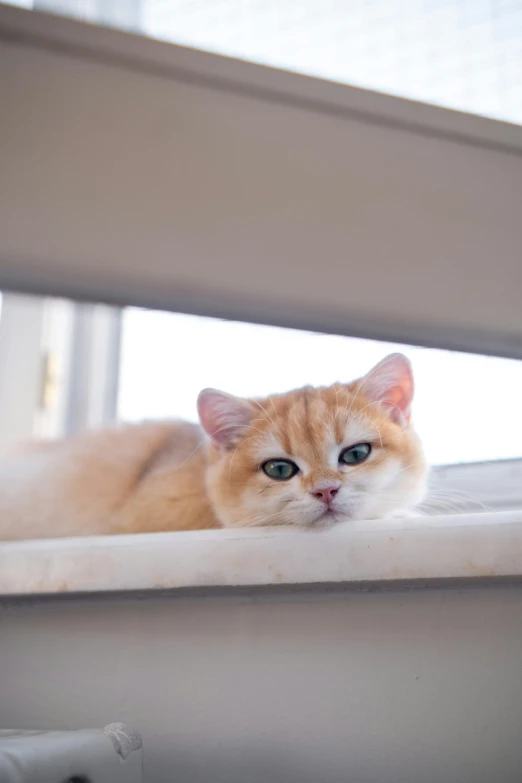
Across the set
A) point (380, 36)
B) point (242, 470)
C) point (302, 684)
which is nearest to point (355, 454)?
point (242, 470)

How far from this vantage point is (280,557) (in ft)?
2.42

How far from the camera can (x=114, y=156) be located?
1.27 ft

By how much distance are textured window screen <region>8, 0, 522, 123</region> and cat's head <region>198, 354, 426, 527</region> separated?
0.41m

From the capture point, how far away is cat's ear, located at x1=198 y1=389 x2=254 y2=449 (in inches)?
38.8

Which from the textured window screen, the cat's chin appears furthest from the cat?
the textured window screen

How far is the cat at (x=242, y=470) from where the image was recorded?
0.88 m

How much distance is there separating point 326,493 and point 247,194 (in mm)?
514

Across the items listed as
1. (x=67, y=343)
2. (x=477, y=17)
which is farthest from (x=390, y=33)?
(x=67, y=343)

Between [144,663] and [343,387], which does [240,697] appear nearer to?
[144,663]

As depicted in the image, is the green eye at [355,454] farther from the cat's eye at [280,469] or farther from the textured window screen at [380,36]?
the textured window screen at [380,36]

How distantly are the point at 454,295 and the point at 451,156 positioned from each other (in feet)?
0.33

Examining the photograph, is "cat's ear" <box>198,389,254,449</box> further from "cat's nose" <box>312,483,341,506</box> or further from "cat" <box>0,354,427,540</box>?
"cat's nose" <box>312,483,341,506</box>

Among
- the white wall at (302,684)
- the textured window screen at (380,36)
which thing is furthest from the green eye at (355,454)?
the textured window screen at (380,36)

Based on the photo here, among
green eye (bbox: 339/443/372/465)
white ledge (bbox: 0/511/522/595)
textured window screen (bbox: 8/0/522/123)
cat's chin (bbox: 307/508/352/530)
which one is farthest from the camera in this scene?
green eye (bbox: 339/443/372/465)
